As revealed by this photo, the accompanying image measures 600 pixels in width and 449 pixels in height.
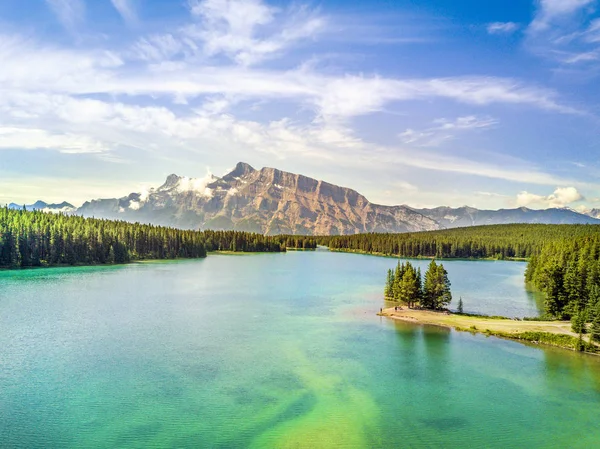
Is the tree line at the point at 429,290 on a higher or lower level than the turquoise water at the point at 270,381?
higher

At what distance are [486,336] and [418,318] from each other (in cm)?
1340

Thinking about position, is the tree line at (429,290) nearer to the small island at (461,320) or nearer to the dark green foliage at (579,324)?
the small island at (461,320)

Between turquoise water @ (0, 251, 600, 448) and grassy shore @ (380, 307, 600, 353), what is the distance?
10.9 ft

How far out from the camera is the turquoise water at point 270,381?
33.6 m

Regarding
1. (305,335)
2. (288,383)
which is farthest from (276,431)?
(305,335)

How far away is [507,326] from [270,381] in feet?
143

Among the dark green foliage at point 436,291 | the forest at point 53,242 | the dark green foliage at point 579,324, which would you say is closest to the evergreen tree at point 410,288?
the dark green foliage at point 436,291

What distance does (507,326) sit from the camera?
222 ft

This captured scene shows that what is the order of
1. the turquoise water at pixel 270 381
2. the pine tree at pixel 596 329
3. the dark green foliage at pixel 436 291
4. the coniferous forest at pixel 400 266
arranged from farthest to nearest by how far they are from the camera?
the dark green foliage at pixel 436 291, the coniferous forest at pixel 400 266, the pine tree at pixel 596 329, the turquoise water at pixel 270 381

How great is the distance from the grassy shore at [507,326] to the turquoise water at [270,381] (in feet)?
10.9

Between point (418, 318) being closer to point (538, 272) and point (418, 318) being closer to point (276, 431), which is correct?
point (276, 431)

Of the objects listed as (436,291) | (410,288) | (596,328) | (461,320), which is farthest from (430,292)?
(596,328)

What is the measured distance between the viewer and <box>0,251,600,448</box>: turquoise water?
33.6m

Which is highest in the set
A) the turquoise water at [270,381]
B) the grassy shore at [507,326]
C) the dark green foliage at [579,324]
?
the dark green foliage at [579,324]
